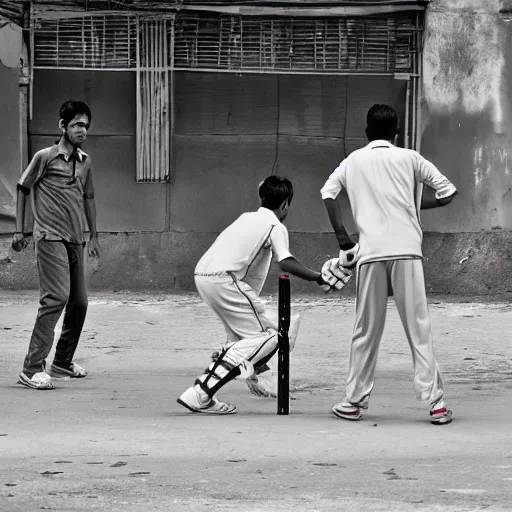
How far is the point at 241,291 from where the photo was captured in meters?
7.70

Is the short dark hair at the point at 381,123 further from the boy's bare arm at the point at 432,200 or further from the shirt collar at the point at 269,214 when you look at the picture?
the shirt collar at the point at 269,214

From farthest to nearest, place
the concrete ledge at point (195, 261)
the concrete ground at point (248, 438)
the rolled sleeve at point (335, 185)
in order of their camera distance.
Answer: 1. the concrete ledge at point (195, 261)
2. the rolled sleeve at point (335, 185)
3. the concrete ground at point (248, 438)

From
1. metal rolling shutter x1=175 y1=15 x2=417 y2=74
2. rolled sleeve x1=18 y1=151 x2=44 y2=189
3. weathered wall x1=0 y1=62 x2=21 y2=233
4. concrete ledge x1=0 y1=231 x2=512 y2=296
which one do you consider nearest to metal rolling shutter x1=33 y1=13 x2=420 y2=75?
metal rolling shutter x1=175 y1=15 x2=417 y2=74

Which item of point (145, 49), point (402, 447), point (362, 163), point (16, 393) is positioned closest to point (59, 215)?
point (16, 393)

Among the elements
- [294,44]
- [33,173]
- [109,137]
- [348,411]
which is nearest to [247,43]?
[294,44]

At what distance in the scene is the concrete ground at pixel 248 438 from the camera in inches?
216

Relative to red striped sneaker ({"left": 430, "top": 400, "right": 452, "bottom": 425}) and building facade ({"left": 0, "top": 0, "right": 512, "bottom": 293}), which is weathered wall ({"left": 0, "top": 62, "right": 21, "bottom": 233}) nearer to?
building facade ({"left": 0, "top": 0, "right": 512, "bottom": 293})

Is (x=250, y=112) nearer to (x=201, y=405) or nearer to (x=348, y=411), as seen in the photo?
(x=201, y=405)

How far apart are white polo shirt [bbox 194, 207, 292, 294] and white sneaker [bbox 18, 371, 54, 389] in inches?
58.0

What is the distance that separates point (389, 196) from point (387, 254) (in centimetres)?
31

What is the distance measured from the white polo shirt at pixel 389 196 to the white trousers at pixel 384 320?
88 mm

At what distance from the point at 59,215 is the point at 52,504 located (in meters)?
3.71

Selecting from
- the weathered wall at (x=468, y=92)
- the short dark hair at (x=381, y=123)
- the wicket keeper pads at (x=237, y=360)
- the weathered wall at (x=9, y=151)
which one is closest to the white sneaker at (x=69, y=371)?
the wicket keeper pads at (x=237, y=360)

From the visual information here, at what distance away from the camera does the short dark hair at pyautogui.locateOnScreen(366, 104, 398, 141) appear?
744 cm
